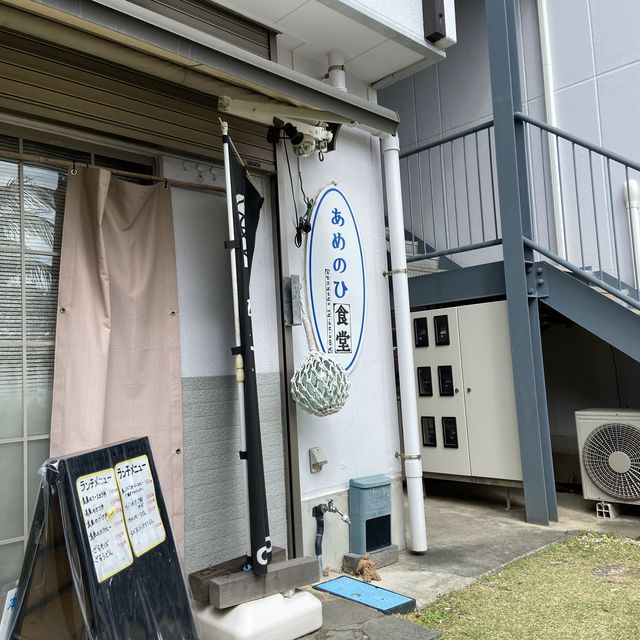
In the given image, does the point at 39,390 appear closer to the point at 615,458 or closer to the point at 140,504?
the point at 140,504

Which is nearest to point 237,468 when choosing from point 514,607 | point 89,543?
point 89,543

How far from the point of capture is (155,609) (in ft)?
8.30

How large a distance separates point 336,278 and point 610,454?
2762 millimetres

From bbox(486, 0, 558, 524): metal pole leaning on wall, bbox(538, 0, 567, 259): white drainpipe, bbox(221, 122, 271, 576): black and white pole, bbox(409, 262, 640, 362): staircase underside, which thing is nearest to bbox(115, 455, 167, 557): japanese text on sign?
bbox(221, 122, 271, 576): black and white pole

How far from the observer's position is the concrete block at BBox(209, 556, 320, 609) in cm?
284

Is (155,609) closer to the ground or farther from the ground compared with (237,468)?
closer to the ground

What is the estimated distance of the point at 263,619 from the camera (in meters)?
2.89

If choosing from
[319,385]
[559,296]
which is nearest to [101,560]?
[319,385]

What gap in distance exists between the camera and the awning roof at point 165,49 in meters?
2.40

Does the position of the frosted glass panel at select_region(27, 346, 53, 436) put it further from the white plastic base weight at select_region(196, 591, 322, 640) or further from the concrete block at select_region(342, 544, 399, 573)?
the concrete block at select_region(342, 544, 399, 573)

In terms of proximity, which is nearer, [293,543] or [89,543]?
[89,543]

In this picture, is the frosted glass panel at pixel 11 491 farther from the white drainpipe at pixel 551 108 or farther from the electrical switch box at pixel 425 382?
the white drainpipe at pixel 551 108

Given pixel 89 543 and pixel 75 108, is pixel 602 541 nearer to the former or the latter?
pixel 89 543

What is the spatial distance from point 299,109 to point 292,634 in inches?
107
